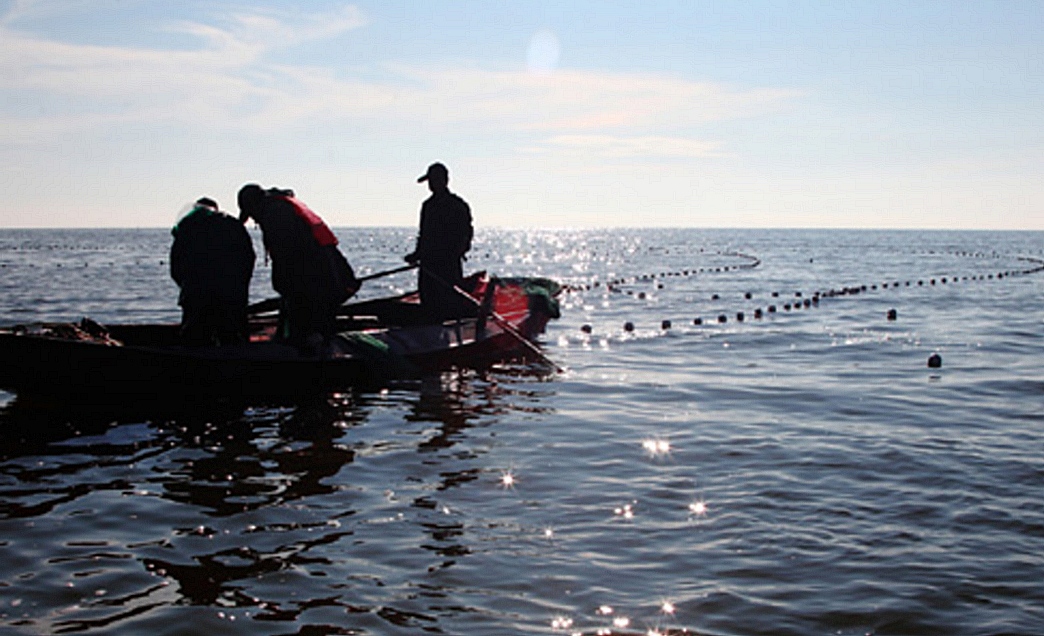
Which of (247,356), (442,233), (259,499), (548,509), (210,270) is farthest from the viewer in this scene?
(442,233)

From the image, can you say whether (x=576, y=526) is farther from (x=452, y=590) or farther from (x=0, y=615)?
(x=0, y=615)

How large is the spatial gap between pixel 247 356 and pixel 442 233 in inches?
171

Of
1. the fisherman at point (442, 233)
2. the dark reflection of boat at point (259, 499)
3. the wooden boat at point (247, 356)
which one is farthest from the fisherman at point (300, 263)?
the fisherman at point (442, 233)

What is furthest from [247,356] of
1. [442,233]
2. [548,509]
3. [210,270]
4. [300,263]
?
[548,509]

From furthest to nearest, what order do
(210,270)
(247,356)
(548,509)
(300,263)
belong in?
(300,263), (247,356), (210,270), (548,509)

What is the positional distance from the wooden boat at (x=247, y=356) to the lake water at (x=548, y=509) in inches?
15.7

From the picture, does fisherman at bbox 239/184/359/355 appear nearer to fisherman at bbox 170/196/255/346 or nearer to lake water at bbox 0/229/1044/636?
fisherman at bbox 170/196/255/346

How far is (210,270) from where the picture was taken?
12.1 metres

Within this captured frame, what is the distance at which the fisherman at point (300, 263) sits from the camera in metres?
12.5

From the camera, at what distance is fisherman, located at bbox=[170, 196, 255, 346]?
39.2ft

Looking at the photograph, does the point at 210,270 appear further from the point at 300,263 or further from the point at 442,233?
the point at 442,233

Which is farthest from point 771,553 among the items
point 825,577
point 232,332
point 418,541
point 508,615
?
point 232,332

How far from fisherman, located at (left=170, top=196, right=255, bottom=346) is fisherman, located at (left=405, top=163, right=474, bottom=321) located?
3.24 metres

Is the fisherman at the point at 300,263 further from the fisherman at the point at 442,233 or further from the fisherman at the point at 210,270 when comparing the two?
the fisherman at the point at 442,233
